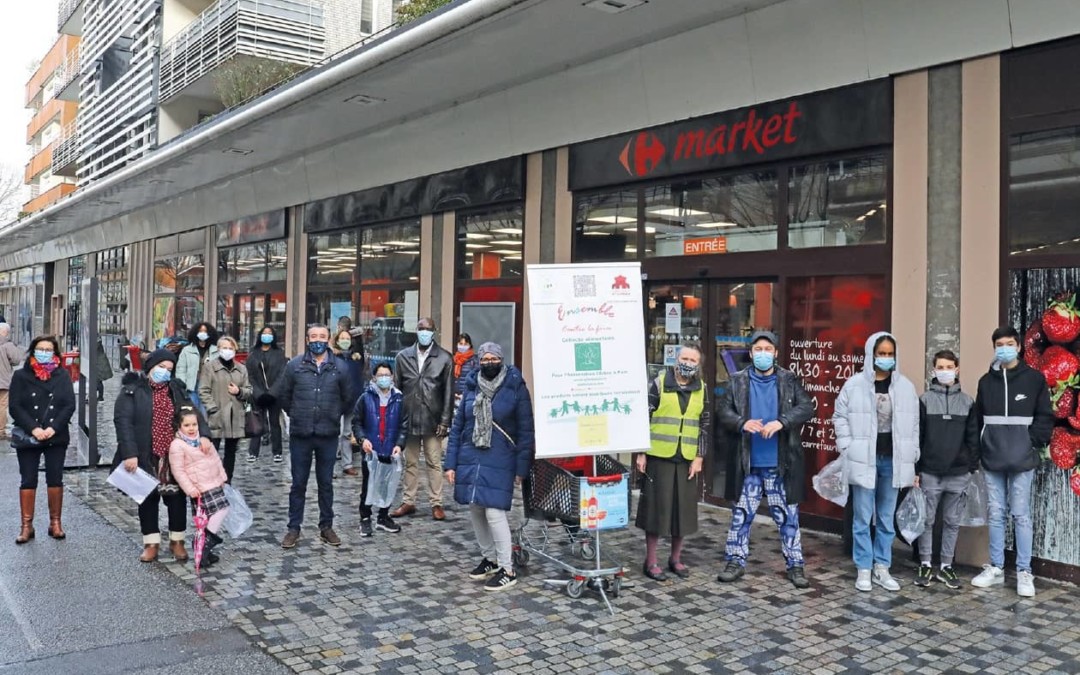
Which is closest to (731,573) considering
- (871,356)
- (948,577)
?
(948,577)

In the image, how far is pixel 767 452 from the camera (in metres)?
6.44

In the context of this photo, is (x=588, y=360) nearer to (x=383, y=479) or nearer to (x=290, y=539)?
(x=383, y=479)

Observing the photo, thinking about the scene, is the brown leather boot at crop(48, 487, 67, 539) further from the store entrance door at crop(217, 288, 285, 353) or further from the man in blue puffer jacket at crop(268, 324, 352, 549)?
the store entrance door at crop(217, 288, 285, 353)

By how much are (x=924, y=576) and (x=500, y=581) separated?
10.2 ft

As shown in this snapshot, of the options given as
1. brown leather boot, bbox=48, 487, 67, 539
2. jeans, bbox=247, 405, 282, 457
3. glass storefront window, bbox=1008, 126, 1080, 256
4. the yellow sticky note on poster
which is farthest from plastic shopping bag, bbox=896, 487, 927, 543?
jeans, bbox=247, 405, 282, 457

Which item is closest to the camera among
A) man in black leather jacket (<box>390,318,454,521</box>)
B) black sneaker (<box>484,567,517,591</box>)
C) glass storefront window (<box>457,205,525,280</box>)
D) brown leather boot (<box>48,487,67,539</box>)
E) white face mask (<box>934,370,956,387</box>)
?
black sneaker (<box>484,567,517,591</box>)

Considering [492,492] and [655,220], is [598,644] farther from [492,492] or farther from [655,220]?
[655,220]

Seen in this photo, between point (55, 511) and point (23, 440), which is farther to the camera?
point (55, 511)

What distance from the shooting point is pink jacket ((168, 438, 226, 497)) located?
255 inches

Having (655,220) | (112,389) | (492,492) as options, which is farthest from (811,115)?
(112,389)

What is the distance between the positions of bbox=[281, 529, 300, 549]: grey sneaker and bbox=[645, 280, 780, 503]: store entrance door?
384cm

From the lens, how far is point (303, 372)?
23.9ft

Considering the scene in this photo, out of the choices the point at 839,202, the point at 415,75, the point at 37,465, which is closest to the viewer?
the point at 37,465

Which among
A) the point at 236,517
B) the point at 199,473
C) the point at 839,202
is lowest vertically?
the point at 236,517
